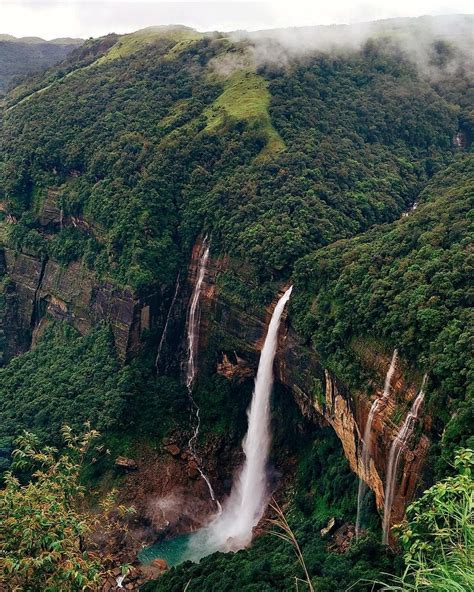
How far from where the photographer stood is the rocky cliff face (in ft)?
70.5

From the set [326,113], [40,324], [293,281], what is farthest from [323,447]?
[326,113]

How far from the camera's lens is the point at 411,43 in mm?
52375

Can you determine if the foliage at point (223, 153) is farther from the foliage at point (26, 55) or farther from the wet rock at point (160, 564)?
the foliage at point (26, 55)

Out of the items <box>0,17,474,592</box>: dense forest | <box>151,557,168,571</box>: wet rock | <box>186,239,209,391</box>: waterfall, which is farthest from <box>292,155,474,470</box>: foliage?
<box>151,557,168,571</box>: wet rock

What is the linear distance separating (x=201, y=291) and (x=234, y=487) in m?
11.6

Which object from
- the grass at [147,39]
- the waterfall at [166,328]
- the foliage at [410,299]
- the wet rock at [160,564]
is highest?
the grass at [147,39]

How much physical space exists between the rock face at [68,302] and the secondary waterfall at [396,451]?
19.5 metres

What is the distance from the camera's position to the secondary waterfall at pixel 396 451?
2091cm

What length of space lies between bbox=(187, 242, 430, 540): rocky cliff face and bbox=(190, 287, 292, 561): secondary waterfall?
0.82m

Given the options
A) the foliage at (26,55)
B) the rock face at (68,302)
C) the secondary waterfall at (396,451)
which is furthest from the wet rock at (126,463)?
the foliage at (26,55)

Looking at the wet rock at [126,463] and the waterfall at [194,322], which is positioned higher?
the waterfall at [194,322]

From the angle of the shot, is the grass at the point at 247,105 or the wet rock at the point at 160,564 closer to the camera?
the wet rock at the point at 160,564

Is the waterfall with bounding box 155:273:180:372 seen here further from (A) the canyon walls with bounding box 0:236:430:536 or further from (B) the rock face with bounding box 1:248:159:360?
(B) the rock face with bounding box 1:248:159:360

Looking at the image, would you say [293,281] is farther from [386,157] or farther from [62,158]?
[62,158]
